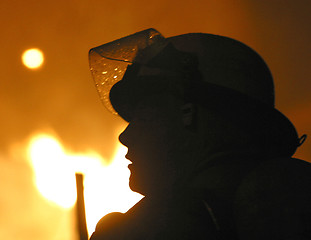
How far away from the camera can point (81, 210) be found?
142 inches

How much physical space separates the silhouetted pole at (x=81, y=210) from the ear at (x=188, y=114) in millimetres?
950

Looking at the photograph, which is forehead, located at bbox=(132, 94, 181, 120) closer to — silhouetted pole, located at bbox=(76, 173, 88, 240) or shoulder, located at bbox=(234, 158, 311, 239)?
silhouetted pole, located at bbox=(76, 173, 88, 240)

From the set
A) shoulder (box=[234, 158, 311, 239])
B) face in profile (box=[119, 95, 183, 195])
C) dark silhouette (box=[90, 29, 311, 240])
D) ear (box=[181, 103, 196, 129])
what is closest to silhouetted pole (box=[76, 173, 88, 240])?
dark silhouette (box=[90, 29, 311, 240])

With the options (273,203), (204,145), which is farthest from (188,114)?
(273,203)

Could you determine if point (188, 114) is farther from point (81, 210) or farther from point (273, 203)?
point (81, 210)

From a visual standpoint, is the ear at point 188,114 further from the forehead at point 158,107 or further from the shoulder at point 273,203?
the shoulder at point 273,203

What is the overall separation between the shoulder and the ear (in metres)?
0.63

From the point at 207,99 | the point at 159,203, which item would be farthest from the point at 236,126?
the point at 159,203

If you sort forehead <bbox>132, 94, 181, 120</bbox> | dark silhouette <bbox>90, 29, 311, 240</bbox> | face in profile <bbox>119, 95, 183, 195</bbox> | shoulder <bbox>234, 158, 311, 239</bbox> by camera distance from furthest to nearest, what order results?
forehead <bbox>132, 94, 181, 120</bbox>
face in profile <bbox>119, 95, 183, 195</bbox>
dark silhouette <bbox>90, 29, 311, 240</bbox>
shoulder <bbox>234, 158, 311, 239</bbox>

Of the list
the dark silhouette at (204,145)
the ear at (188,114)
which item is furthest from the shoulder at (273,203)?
the ear at (188,114)

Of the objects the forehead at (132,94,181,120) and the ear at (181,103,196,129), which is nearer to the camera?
the ear at (181,103,196,129)

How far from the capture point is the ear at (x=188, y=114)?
3.41 meters

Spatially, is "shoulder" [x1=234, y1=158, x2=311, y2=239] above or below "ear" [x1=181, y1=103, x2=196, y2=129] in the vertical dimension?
below

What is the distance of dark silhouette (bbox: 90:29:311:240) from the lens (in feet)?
9.48
